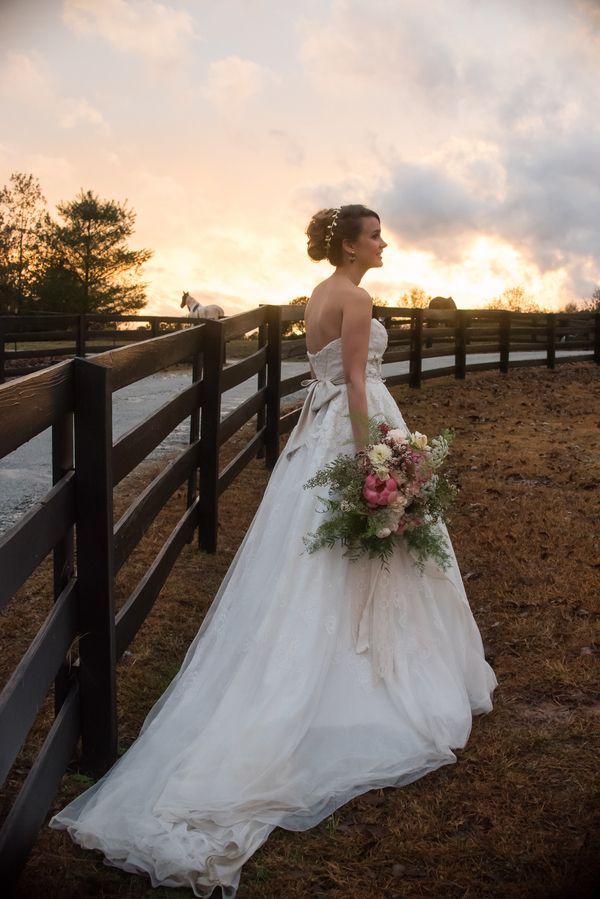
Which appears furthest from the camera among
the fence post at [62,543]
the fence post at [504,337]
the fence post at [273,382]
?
the fence post at [504,337]

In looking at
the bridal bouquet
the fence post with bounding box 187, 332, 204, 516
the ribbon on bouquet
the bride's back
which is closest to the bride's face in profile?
the bride's back

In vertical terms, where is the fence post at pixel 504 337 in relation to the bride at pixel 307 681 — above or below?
above

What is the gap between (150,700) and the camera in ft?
14.6

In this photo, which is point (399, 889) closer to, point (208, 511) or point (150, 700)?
point (150, 700)

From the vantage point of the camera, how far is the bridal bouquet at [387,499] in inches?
155

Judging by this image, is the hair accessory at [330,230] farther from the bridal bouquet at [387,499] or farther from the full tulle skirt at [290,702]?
the bridal bouquet at [387,499]

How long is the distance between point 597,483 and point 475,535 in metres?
2.48

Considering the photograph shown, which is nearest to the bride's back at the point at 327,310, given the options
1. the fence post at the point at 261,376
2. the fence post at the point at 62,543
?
the fence post at the point at 62,543

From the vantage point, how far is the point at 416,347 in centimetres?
1542

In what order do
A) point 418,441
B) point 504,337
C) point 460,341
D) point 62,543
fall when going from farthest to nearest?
point 504,337 < point 460,341 < point 418,441 < point 62,543

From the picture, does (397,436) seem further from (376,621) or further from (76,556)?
(76,556)

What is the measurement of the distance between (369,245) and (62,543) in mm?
2213

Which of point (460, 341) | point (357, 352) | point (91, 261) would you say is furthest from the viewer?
point (91, 261)

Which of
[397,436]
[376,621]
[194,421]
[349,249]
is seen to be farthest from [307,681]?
[194,421]
